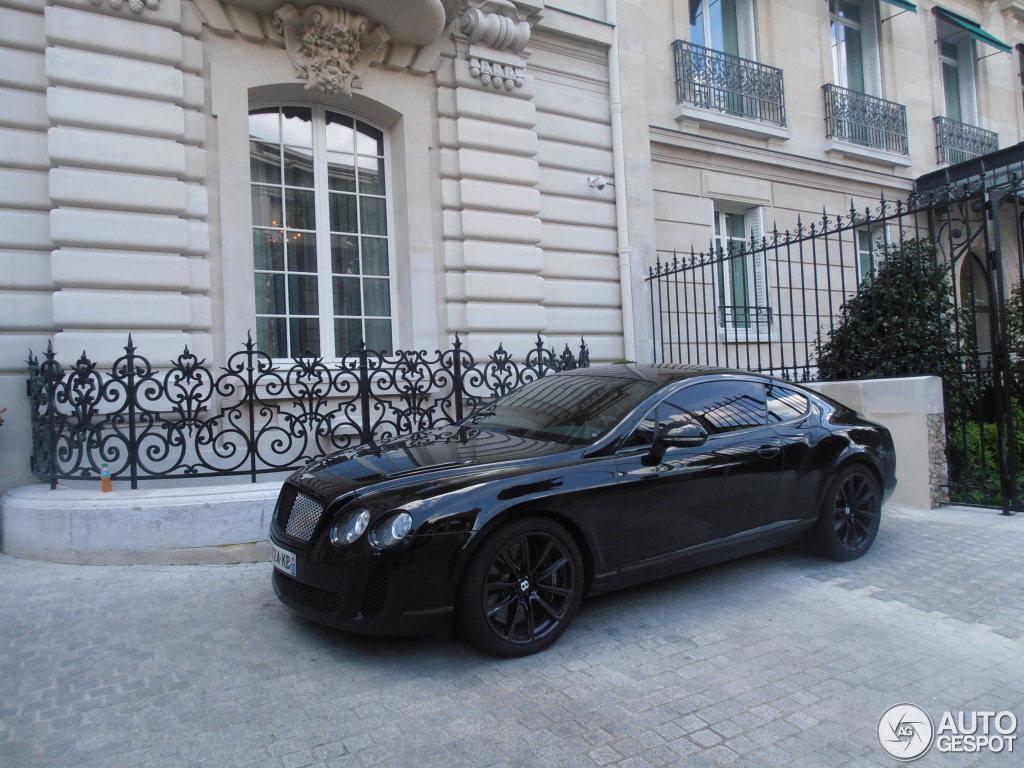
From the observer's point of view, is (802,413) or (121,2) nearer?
(802,413)

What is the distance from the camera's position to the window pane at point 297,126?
8.16 m

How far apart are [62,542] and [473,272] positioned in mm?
5158

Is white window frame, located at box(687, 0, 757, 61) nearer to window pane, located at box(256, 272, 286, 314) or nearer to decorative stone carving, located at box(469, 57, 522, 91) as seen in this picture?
decorative stone carving, located at box(469, 57, 522, 91)

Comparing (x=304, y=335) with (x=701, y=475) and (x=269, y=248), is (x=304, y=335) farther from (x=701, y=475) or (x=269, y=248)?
(x=701, y=475)

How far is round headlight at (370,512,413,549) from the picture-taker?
3396 mm

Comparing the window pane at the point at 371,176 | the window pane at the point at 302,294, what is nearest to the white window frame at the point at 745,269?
the window pane at the point at 371,176

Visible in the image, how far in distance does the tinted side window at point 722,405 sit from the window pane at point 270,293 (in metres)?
5.13

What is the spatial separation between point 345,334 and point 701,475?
5.23 m

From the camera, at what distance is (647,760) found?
270 cm

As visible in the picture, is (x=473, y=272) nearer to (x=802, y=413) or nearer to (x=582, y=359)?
(x=582, y=359)

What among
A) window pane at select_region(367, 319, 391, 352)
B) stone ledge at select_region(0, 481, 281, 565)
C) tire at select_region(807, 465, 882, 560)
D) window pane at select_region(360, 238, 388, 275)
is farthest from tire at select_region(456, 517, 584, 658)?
window pane at select_region(360, 238, 388, 275)

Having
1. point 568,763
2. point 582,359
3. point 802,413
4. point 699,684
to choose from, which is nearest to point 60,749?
point 568,763

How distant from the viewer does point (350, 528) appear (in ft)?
11.5

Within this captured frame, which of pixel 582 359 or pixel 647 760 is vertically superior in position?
pixel 582 359
